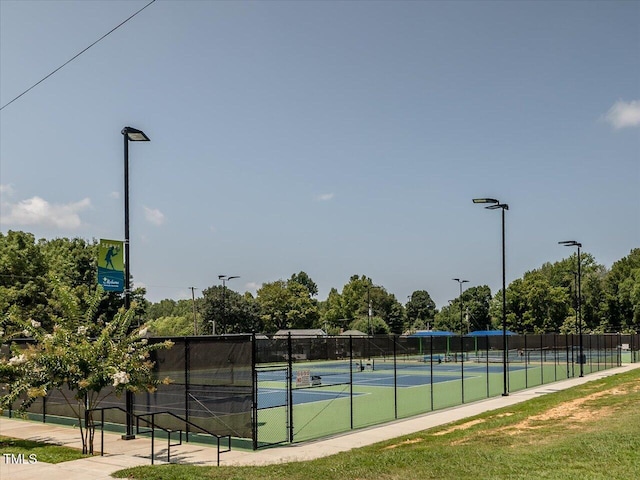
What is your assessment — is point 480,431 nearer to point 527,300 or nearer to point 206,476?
point 206,476

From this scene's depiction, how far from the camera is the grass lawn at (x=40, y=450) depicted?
1590 centimetres

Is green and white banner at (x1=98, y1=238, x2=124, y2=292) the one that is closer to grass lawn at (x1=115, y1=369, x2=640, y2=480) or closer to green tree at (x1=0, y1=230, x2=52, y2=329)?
grass lawn at (x1=115, y1=369, x2=640, y2=480)

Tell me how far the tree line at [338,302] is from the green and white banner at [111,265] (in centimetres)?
4181

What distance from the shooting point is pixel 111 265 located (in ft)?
63.7


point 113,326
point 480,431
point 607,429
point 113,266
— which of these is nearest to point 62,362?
point 113,326

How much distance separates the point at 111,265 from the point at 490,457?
11638 millimetres

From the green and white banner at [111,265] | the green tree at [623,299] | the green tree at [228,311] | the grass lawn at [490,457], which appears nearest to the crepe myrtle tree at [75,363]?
the green and white banner at [111,265]

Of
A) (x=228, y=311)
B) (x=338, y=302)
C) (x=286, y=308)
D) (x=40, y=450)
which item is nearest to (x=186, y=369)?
(x=40, y=450)

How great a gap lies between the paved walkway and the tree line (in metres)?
39.7

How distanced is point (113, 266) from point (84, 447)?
5184mm

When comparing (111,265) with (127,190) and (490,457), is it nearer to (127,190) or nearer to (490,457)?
(127,190)

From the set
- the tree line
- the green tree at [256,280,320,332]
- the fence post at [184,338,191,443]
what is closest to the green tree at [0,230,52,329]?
the tree line

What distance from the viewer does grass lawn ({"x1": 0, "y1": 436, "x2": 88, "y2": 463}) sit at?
15898 mm

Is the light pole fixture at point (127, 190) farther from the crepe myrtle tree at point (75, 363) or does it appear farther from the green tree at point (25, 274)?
the green tree at point (25, 274)
